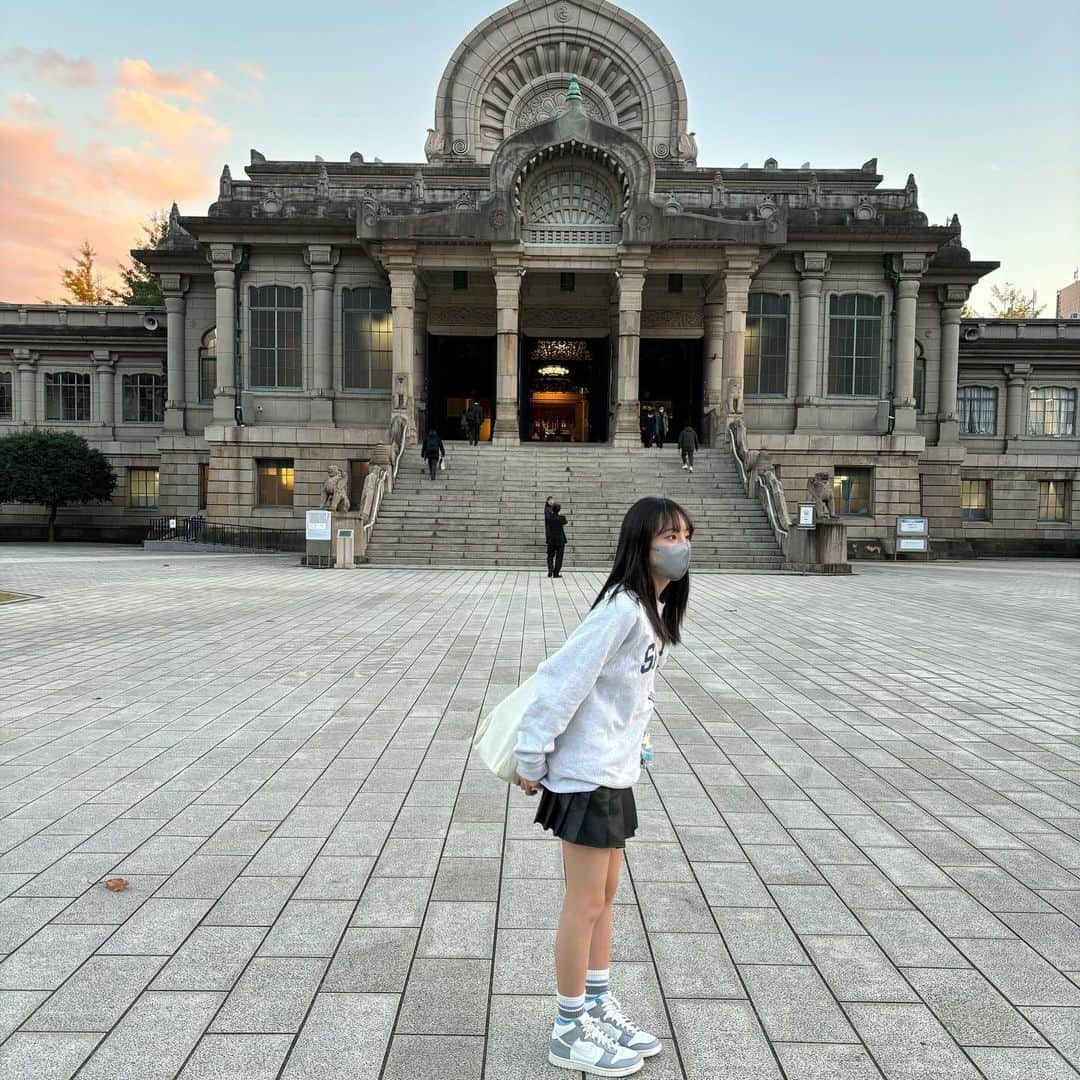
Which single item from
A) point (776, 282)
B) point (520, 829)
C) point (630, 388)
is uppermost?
point (776, 282)

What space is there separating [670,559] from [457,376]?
33.9 m

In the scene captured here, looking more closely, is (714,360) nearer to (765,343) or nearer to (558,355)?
(765,343)

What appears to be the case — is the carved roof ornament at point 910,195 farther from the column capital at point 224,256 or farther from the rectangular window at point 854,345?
the column capital at point 224,256

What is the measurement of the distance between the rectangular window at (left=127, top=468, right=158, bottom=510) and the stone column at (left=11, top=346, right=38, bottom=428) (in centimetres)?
538

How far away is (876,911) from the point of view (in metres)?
3.78

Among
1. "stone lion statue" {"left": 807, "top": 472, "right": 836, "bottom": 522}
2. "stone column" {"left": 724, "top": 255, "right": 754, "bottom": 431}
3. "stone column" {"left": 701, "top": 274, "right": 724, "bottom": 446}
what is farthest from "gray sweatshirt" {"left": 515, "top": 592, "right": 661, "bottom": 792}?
"stone column" {"left": 701, "top": 274, "right": 724, "bottom": 446}

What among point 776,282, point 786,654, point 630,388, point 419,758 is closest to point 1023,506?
point 776,282

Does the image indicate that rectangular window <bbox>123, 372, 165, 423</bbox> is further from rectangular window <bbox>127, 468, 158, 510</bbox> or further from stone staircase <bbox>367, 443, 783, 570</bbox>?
stone staircase <bbox>367, 443, 783, 570</bbox>

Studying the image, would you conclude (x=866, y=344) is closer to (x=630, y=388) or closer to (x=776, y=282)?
(x=776, y=282)

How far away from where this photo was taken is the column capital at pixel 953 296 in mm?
33469

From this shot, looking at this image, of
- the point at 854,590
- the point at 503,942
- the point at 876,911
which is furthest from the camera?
the point at 854,590

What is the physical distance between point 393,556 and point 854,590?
1138cm

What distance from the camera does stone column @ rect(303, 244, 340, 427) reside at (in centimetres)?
3103

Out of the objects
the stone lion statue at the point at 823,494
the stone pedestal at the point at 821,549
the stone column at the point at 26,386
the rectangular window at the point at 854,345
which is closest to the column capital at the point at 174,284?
the stone column at the point at 26,386
